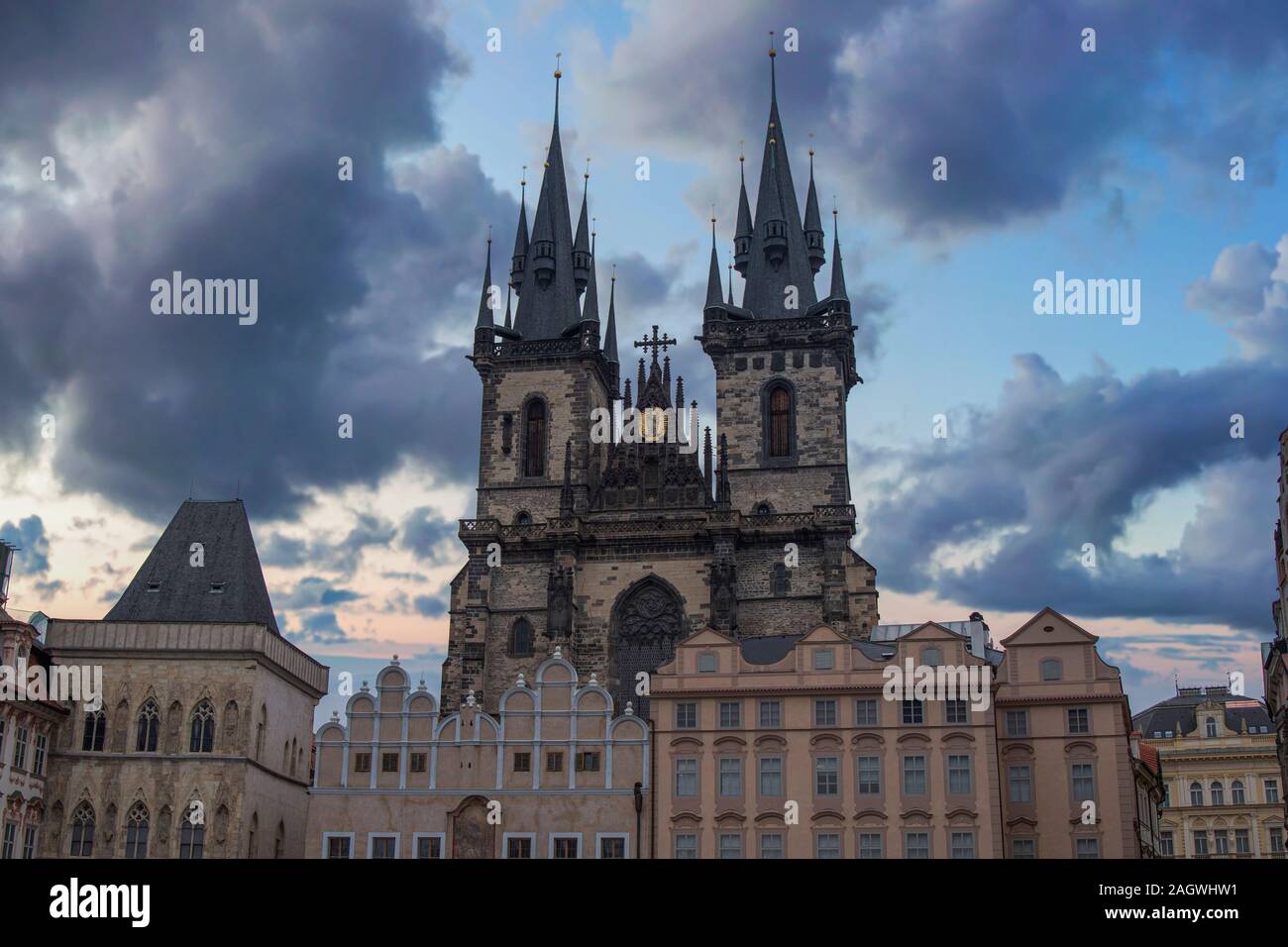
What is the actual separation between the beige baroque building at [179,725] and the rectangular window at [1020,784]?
24.4 metres

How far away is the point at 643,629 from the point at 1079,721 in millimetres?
22870

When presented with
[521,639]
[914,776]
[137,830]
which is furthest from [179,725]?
[914,776]

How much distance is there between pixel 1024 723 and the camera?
46.9 m

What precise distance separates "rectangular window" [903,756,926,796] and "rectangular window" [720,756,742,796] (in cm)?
518

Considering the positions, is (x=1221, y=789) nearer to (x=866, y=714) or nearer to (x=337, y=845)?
(x=866, y=714)

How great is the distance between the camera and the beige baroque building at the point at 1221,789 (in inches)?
2936

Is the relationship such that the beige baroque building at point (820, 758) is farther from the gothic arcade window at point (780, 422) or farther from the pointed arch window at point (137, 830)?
the gothic arcade window at point (780, 422)

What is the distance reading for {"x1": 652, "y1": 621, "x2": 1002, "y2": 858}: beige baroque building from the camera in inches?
1797

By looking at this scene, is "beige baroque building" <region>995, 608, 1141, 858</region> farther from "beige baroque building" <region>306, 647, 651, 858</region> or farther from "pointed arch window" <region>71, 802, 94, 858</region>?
"pointed arch window" <region>71, 802, 94, 858</region>

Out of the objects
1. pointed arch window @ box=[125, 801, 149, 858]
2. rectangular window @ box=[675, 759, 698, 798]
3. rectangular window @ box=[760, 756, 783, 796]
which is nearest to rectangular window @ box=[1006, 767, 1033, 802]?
rectangular window @ box=[760, 756, 783, 796]

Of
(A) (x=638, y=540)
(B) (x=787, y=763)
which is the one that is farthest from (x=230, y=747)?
(A) (x=638, y=540)

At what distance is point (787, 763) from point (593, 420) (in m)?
28.3

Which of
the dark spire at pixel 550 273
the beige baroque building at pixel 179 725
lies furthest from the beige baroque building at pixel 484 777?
the dark spire at pixel 550 273
